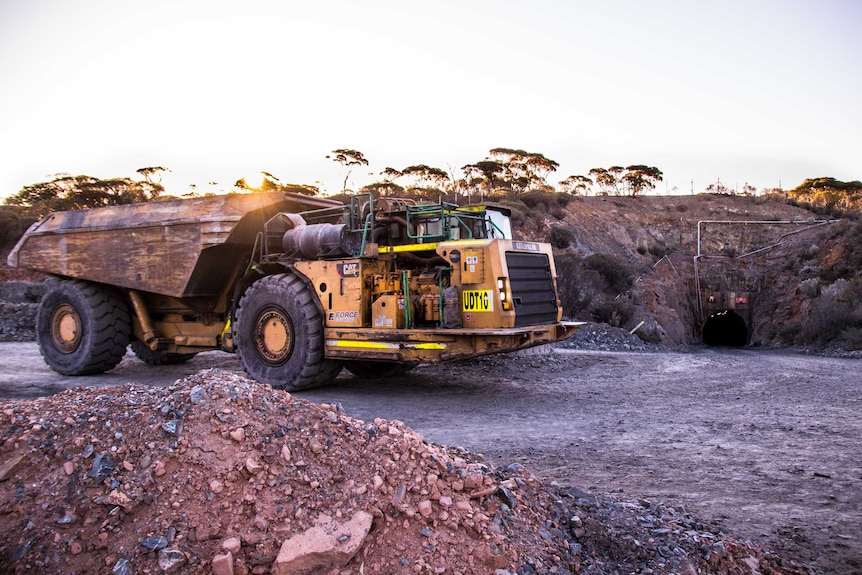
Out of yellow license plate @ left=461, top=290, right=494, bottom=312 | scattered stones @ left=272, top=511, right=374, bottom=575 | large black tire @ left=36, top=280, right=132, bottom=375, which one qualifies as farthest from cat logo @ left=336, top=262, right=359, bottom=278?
scattered stones @ left=272, top=511, right=374, bottom=575

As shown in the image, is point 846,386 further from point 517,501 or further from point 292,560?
point 292,560

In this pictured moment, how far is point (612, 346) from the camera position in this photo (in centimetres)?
1647

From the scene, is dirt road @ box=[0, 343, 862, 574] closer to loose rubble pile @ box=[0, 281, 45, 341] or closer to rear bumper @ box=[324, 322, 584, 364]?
rear bumper @ box=[324, 322, 584, 364]

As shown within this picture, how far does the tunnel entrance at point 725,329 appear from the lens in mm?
28062

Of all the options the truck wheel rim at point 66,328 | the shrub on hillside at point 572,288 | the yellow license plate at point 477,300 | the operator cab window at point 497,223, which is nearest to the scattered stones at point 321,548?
the yellow license plate at point 477,300

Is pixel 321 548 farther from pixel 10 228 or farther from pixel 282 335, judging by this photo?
pixel 10 228

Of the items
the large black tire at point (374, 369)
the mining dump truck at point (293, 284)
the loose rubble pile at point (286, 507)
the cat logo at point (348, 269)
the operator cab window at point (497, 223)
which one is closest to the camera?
the loose rubble pile at point (286, 507)

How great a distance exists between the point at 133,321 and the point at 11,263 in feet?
8.90

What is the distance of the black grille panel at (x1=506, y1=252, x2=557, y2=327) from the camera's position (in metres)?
9.02

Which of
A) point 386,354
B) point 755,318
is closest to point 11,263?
point 386,354

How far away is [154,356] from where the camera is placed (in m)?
13.3

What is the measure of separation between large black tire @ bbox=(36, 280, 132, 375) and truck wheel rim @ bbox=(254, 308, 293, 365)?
346cm

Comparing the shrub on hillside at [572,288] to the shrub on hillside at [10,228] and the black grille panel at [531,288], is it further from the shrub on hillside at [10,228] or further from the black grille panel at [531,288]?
the shrub on hillside at [10,228]

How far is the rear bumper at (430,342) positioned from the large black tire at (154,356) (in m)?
5.22
